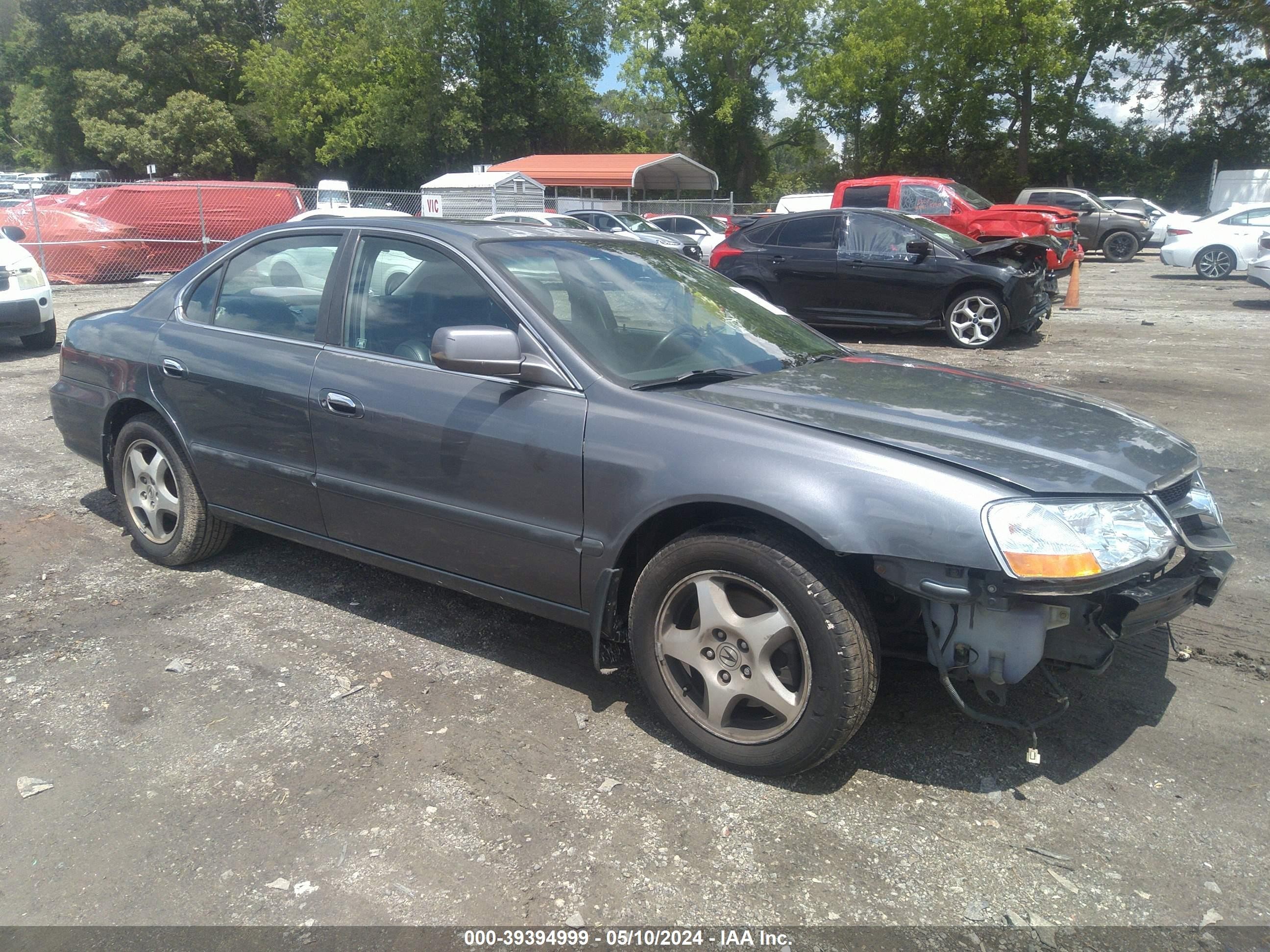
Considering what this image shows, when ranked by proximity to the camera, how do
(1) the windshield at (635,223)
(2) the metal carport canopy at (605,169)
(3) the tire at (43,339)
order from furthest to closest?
(2) the metal carport canopy at (605,169)
(1) the windshield at (635,223)
(3) the tire at (43,339)

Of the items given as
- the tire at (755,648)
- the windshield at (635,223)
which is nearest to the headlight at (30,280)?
the tire at (755,648)

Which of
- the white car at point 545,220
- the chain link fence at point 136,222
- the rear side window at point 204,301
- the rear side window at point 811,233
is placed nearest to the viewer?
the white car at point 545,220

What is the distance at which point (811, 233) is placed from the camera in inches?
459

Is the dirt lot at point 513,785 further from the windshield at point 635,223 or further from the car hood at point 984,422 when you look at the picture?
the windshield at point 635,223

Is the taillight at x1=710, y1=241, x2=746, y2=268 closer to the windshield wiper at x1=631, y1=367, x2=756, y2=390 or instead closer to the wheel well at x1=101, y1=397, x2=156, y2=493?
the wheel well at x1=101, y1=397, x2=156, y2=493

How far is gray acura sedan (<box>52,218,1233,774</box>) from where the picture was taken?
2.64 meters

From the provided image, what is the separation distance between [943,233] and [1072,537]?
956 centimetres

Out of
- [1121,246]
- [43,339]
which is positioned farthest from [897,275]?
[1121,246]

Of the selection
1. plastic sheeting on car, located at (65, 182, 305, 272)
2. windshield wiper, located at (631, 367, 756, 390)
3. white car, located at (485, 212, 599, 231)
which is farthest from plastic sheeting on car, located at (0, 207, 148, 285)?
windshield wiper, located at (631, 367, 756, 390)

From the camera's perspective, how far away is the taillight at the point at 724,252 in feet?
40.4

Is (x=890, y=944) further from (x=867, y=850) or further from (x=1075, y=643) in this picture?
(x=1075, y=643)

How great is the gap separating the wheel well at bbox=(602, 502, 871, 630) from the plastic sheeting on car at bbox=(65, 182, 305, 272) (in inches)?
679

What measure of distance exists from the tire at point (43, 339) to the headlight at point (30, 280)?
65cm

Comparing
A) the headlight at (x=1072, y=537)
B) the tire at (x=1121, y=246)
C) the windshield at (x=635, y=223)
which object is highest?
the windshield at (x=635, y=223)
